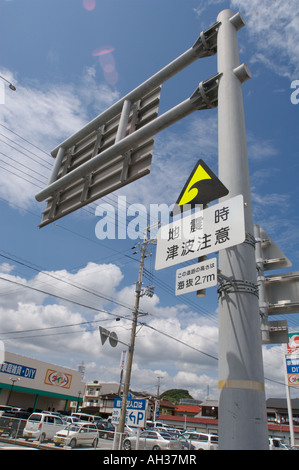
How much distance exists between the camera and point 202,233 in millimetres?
3082

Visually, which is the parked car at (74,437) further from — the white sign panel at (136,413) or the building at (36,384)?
the building at (36,384)

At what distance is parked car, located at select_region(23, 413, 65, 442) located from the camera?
745 inches

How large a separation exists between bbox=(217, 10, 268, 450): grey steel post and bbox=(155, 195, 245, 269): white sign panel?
21cm

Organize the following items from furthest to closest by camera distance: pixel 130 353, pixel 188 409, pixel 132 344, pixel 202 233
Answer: pixel 188 409
pixel 132 344
pixel 130 353
pixel 202 233

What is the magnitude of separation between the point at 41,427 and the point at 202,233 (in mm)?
21080

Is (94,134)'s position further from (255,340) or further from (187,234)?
(255,340)

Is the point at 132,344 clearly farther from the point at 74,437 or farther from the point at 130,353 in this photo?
the point at 74,437

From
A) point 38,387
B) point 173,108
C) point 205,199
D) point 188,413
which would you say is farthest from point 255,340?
point 188,413

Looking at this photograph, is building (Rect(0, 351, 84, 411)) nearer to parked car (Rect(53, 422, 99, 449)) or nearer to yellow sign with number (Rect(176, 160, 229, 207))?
parked car (Rect(53, 422, 99, 449))

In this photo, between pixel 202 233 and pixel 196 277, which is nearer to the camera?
pixel 196 277

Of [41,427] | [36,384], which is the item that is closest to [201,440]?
[41,427]

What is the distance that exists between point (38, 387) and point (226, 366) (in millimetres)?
39666

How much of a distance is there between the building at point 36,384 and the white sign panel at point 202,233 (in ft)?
109

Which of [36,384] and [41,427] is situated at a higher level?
[36,384]
